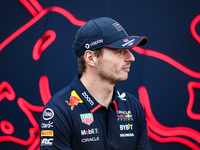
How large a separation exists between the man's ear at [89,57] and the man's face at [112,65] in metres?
0.04

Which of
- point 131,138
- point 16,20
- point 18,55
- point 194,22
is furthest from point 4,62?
point 194,22

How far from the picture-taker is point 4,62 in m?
2.46

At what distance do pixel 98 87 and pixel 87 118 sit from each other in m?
0.23

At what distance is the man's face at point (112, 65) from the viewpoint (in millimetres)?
1501

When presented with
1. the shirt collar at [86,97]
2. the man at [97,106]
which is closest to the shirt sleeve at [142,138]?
the man at [97,106]

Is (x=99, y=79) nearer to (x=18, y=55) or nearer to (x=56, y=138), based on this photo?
(x=56, y=138)

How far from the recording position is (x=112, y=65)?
59.1 inches

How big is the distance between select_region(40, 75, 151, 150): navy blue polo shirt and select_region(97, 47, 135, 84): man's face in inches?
6.4

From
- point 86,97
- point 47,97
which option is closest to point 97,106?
point 86,97

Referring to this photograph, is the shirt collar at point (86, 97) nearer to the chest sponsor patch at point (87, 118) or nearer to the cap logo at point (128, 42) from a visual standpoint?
the chest sponsor patch at point (87, 118)

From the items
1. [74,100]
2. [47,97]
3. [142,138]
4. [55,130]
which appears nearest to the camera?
[55,130]

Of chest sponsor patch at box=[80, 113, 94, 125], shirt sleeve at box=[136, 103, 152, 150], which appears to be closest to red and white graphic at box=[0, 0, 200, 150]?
shirt sleeve at box=[136, 103, 152, 150]

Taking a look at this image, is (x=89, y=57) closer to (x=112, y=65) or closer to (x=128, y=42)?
(x=112, y=65)

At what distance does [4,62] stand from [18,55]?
169mm
